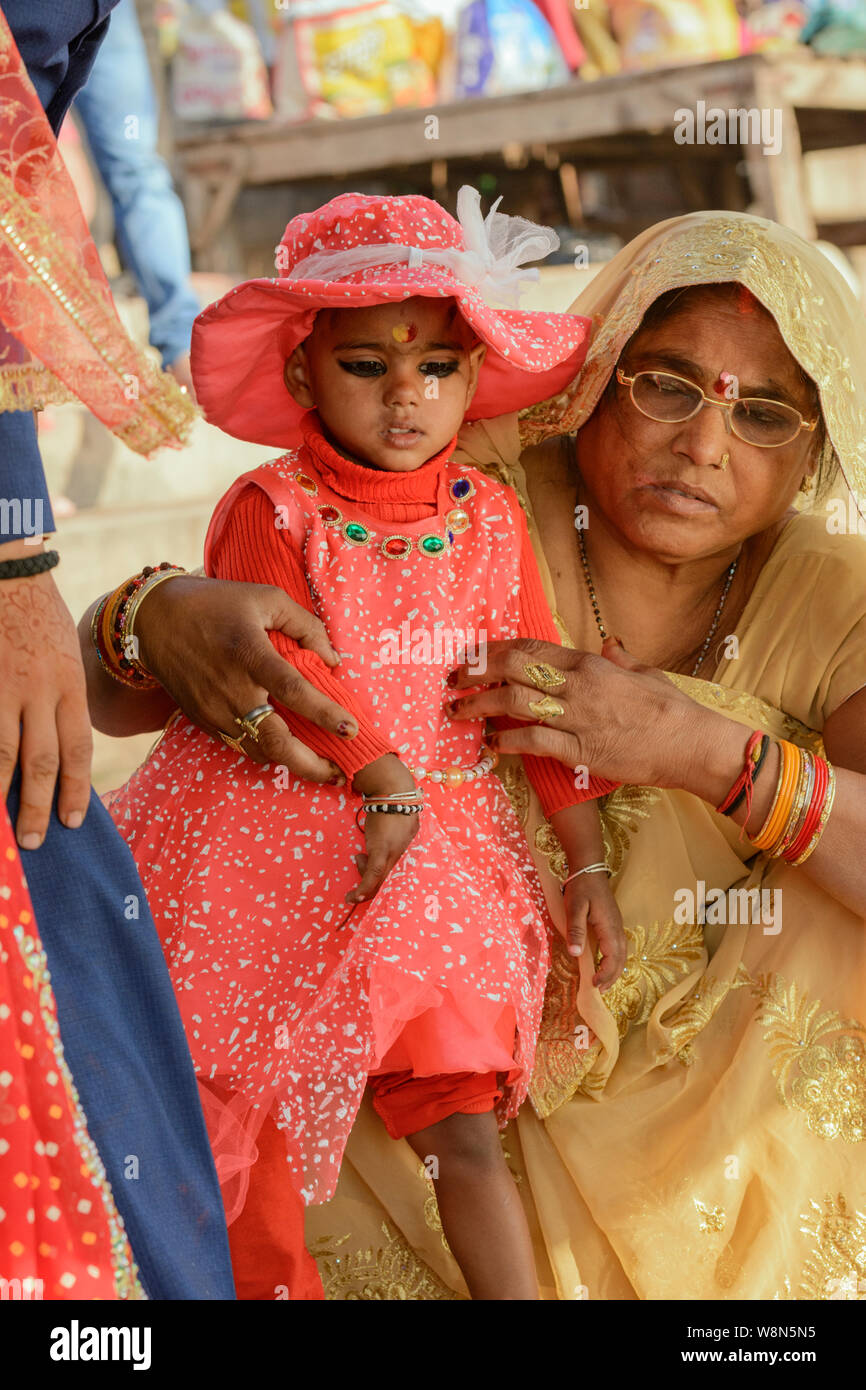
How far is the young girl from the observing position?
181cm

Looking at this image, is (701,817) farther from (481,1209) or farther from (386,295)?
(386,295)

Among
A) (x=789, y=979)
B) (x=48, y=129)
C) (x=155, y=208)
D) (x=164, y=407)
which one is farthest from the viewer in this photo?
(x=155, y=208)

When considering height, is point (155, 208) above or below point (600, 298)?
above

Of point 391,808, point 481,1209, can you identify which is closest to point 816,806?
point 391,808

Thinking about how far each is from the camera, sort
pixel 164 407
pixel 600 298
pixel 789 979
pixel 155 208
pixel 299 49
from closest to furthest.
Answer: pixel 164 407, pixel 789 979, pixel 600 298, pixel 155 208, pixel 299 49

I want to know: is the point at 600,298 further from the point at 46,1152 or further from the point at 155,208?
the point at 155,208


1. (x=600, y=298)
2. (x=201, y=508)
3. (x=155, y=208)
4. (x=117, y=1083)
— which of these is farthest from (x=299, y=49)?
(x=117, y=1083)

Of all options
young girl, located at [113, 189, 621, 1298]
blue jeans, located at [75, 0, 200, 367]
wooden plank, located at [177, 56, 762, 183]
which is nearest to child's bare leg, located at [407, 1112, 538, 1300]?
young girl, located at [113, 189, 621, 1298]

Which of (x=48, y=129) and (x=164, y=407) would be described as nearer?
(x=48, y=129)

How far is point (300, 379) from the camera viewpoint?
217 centimetres

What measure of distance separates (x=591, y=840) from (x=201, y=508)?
3.42 meters

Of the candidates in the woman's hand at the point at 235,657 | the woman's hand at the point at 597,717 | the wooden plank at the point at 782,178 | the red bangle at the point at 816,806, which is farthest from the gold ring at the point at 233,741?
the wooden plank at the point at 782,178

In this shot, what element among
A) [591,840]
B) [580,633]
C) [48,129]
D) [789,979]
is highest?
[48,129]

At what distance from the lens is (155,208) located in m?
5.23
